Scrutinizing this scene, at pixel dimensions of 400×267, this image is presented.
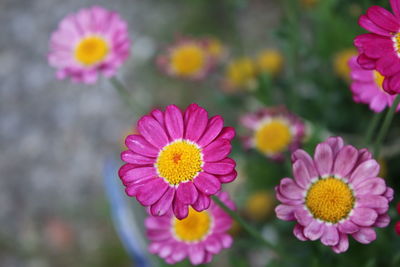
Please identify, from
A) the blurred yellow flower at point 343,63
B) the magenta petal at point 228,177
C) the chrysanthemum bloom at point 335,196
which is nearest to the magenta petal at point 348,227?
the chrysanthemum bloom at point 335,196

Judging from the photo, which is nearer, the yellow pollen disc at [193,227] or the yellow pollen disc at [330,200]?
the yellow pollen disc at [330,200]

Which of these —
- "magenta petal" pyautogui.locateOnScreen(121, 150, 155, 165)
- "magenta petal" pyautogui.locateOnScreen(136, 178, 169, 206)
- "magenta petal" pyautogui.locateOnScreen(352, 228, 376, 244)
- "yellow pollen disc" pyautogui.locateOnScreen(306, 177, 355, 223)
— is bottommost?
"magenta petal" pyautogui.locateOnScreen(352, 228, 376, 244)

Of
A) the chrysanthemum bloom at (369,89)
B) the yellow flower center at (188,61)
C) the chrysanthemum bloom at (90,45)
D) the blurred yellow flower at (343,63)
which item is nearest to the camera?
the chrysanthemum bloom at (369,89)

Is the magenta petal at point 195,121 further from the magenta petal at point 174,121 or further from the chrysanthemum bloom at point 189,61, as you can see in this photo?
the chrysanthemum bloom at point 189,61

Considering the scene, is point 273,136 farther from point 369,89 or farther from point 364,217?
point 364,217

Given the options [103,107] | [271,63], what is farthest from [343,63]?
[103,107]

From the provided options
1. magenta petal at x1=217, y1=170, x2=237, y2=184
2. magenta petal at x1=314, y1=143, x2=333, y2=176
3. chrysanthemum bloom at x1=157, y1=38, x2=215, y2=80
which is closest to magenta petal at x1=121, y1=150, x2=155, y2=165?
magenta petal at x1=217, y1=170, x2=237, y2=184

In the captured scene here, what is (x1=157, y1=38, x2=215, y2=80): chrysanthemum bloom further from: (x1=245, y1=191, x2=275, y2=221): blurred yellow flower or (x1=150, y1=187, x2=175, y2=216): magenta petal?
(x1=150, y1=187, x2=175, y2=216): magenta petal
